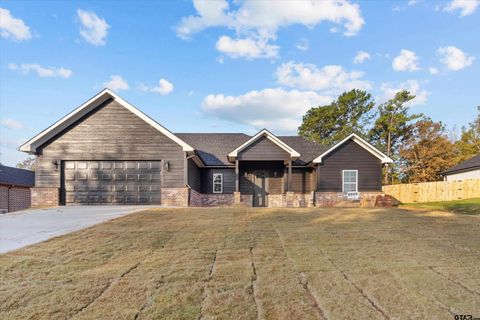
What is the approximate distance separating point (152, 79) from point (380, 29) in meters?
13.7

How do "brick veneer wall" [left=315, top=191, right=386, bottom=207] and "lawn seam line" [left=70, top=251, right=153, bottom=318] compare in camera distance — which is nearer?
"lawn seam line" [left=70, top=251, right=153, bottom=318]

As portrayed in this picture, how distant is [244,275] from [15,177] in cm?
2841

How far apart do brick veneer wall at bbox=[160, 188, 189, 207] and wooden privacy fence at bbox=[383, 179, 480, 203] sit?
20563 millimetres

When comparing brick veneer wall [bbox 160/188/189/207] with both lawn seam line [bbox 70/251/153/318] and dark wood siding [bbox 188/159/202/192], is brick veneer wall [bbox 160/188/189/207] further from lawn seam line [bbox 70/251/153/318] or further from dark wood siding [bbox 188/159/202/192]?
lawn seam line [bbox 70/251/153/318]

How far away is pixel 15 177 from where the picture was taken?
86.1 ft

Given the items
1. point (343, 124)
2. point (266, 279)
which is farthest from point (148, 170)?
point (343, 124)

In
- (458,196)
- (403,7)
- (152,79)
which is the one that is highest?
(403,7)

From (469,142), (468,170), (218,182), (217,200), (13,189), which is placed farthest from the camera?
(469,142)

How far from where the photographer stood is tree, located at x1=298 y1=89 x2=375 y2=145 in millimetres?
44125

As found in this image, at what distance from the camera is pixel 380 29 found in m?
15.8

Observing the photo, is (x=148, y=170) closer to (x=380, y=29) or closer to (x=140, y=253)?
(x=140, y=253)

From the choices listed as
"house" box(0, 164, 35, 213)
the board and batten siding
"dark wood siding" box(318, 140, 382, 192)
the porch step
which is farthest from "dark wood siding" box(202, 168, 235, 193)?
"house" box(0, 164, 35, 213)

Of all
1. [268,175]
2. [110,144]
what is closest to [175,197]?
[110,144]

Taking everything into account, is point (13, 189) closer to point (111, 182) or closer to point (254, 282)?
point (111, 182)
